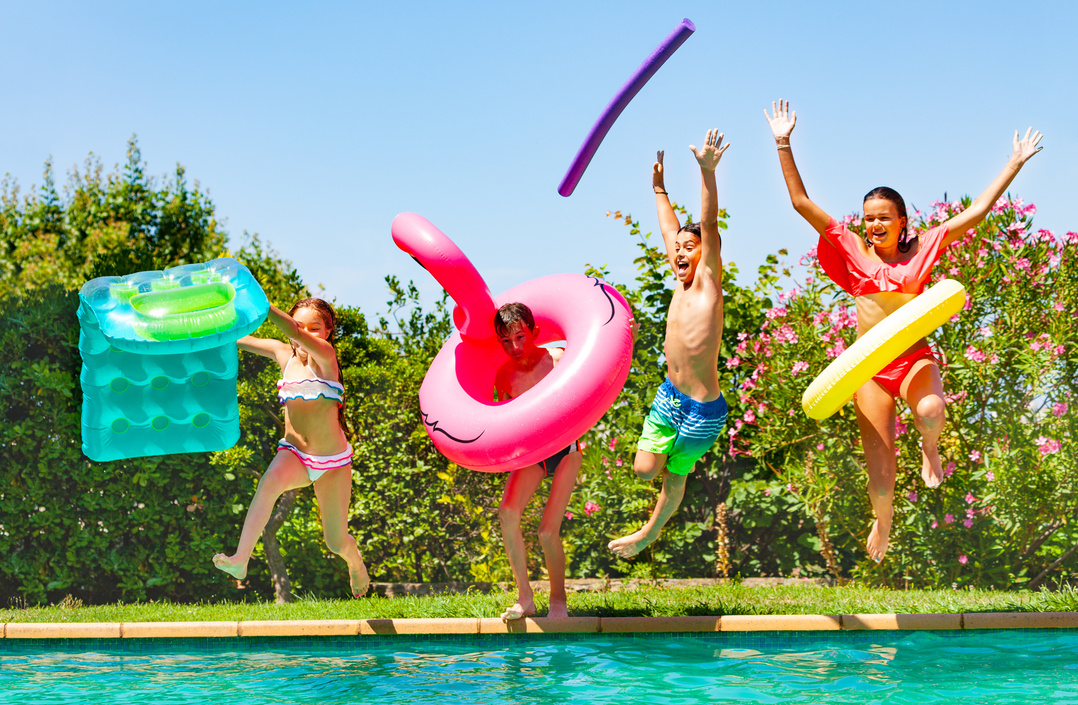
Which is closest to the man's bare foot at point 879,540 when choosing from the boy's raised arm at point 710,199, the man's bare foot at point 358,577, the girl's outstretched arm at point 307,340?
the boy's raised arm at point 710,199

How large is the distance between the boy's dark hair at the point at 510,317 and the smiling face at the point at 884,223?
210cm

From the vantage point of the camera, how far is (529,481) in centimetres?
600

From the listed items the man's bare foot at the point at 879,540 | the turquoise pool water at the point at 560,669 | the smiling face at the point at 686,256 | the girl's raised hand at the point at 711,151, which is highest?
the girl's raised hand at the point at 711,151

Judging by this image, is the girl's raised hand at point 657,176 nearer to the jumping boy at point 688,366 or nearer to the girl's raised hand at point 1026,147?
the jumping boy at point 688,366

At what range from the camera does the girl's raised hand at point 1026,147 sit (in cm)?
534

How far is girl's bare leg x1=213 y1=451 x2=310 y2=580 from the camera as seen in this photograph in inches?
220

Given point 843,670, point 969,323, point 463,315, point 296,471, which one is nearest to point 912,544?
point 969,323

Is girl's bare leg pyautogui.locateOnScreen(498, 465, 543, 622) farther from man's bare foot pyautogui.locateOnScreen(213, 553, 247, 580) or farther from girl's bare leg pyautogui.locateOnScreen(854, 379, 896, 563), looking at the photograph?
girl's bare leg pyautogui.locateOnScreen(854, 379, 896, 563)

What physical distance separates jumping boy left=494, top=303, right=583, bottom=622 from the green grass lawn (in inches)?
14.1

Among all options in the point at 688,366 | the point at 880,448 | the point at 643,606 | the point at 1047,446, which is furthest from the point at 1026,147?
the point at 643,606

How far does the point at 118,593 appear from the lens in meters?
8.12

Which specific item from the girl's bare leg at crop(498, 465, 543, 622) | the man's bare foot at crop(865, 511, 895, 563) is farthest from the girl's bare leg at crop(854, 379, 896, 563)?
the girl's bare leg at crop(498, 465, 543, 622)

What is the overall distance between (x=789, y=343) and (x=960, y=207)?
173 cm

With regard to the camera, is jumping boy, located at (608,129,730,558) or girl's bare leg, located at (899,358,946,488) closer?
girl's bare leg, located at (899,358,946,488)
